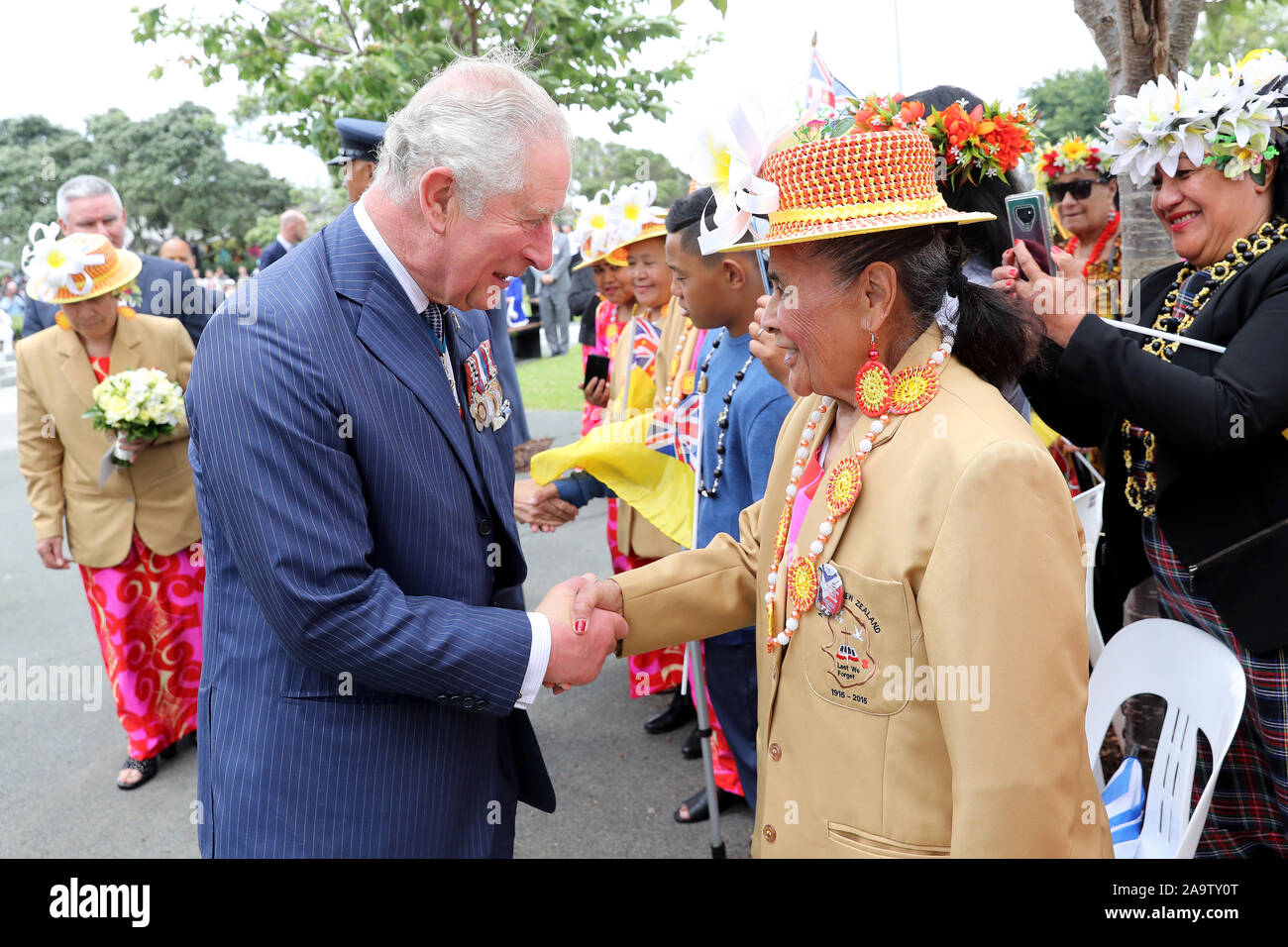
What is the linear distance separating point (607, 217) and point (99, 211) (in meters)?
2.67

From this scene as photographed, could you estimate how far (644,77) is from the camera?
7859 millimetres

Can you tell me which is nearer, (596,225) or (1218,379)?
(1218,379)

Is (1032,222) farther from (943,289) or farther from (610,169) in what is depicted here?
(610,169)

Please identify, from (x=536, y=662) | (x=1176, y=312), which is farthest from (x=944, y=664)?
(x=1176, y=312)

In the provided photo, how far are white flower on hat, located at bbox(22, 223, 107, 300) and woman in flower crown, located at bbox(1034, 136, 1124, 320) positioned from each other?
533 cm

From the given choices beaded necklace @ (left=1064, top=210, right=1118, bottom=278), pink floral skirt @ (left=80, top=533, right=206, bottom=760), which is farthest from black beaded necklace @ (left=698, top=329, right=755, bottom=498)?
beaded necklace @ (left=1064, top=210, right=1118, bottom=278)

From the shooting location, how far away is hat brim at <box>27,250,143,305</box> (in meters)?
4.27

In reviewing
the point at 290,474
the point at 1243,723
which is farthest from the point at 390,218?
the point at 1243,723

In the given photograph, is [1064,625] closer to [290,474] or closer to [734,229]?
[734,229]

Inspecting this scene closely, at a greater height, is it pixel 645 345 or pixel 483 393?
pixel 483 393

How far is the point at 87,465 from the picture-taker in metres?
4.55

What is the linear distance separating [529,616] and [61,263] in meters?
3.40

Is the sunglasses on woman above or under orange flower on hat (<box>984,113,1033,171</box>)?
under

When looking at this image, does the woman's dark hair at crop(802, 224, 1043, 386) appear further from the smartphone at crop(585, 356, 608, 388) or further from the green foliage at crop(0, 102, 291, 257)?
the green foliage at crop(0, 102, 291, 257)
